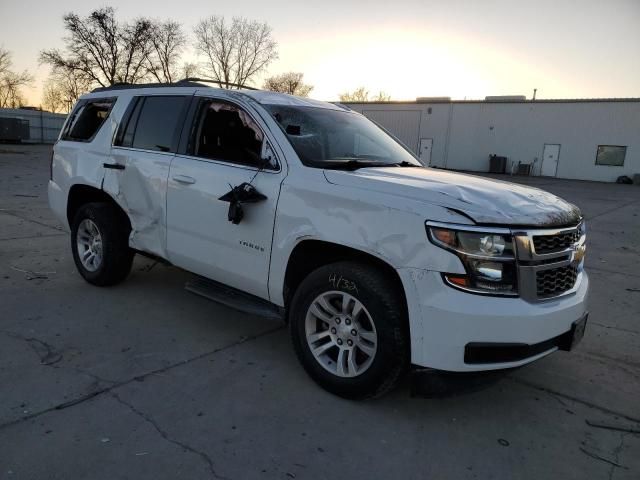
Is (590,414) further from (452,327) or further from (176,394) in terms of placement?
(176,394)

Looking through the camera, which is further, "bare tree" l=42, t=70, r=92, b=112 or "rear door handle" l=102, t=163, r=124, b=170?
→ "bare tree" l=42, t=70, r=92, b=112

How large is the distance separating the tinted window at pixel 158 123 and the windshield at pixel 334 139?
953 millimetres

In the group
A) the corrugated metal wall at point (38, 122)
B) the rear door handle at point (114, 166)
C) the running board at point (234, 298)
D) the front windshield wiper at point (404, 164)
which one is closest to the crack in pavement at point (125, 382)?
the running board at point (234, 298)

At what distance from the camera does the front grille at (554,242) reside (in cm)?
283

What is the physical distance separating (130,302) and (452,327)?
129 inches

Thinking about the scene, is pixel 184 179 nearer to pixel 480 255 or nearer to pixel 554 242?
pixel 480 255

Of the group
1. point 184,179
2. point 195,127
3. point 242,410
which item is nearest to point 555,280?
point 242,410

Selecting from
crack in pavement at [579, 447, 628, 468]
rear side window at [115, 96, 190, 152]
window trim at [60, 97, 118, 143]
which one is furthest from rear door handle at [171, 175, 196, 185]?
crack in pavement at [579, 447, 628, 468]

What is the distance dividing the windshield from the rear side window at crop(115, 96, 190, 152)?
0.94 metres

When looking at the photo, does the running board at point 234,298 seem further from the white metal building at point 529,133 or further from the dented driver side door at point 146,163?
the white metal building at point 529,133

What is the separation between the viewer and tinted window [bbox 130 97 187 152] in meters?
4.27

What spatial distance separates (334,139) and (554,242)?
1.80m

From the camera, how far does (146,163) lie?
170 inches

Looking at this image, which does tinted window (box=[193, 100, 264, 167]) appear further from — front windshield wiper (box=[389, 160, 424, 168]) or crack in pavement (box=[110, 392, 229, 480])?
crack in pavement (box=[110, 392, 229, 480])
